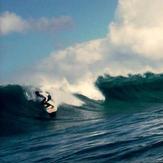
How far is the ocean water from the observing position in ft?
36.3

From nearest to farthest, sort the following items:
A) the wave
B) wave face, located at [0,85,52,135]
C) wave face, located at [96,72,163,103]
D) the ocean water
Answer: the ocean water < wave face, located at [0,85,52,135] < the wave < wave face, located at [96,72,163,103]

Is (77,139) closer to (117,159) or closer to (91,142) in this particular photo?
(91,142)

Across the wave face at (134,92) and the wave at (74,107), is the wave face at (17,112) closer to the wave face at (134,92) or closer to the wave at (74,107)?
the wave at (74,107)

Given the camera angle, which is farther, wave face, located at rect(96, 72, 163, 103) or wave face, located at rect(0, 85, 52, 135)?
wave face, located at rect(96, 72, 163, 103)

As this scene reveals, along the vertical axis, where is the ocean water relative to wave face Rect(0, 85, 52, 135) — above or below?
below

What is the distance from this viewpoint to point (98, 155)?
11.1 m

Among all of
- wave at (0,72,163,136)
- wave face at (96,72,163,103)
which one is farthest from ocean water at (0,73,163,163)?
wave face at (96,72,163,103)

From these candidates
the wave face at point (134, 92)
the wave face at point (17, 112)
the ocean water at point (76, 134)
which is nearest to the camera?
the ocean water at point (76, 134)

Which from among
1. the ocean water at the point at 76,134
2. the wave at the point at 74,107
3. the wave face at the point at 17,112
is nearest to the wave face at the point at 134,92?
the wave at the point at 74,107

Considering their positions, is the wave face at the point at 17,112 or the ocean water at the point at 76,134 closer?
the ocean water at the point at 76,134

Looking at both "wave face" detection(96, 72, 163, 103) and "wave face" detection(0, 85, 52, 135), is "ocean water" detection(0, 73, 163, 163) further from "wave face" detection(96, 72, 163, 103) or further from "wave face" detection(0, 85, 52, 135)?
"wave face" detection(96, 72, 163, 103)

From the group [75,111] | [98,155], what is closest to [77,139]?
[98,155]

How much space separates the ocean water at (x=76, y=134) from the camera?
1106 cm

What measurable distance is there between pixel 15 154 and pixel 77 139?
2.22m
